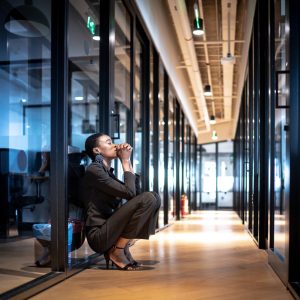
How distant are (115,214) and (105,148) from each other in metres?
0.57

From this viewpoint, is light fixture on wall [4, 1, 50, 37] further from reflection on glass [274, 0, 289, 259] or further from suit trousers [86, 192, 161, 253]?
reflection on glass [274, 0, 289, 259]

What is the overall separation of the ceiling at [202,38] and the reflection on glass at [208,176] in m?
9.14

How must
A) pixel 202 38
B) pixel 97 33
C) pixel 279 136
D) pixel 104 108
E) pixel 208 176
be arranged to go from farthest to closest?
pixel 208 176 → pixel 202 38 → pixel 97 33 → pixel 104 108 → pixel 279 136

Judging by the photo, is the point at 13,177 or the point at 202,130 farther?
the point at 202,130

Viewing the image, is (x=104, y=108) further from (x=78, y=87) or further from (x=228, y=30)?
(x=228, y=30)

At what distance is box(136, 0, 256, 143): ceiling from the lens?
26.0 ft

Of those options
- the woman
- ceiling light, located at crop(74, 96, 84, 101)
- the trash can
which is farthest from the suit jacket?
ceiling light, located at crop(74, 96, 84, 101)

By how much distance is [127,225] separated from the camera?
3971mm

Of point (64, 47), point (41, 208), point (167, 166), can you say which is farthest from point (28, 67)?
point (167, 166)

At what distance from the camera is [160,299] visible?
2.97 m

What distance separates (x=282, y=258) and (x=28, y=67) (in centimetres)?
369

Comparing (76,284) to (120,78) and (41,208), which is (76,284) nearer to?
(41,208)

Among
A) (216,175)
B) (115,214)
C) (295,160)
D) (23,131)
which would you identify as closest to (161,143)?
(23,131)

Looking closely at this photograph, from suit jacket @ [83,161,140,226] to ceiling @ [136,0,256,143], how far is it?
10.5ft
